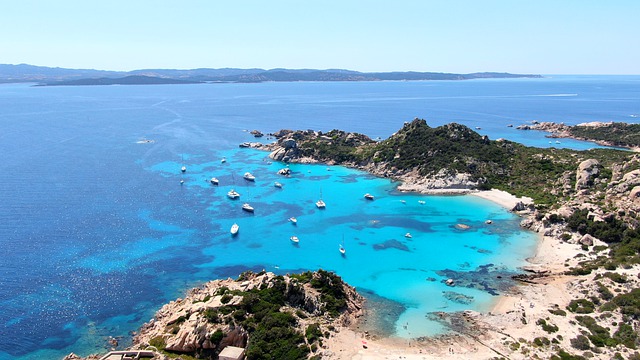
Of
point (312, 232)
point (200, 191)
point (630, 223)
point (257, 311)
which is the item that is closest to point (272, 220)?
point (312, 232)

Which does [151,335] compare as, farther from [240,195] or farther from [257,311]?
[240,195]

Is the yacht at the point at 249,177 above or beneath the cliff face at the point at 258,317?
beneath

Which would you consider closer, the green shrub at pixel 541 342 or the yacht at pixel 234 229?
the green shrub at pixel 541 342

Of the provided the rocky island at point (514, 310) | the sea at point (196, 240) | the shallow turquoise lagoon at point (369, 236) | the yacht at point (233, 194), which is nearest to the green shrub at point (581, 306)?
the rocky island at point (514, 310)

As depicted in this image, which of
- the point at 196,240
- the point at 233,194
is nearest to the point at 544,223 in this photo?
the point at 196,240

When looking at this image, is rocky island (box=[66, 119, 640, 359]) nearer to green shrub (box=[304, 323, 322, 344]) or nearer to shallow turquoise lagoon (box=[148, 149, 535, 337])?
green shrub (box=[304, 323, 322, 344])

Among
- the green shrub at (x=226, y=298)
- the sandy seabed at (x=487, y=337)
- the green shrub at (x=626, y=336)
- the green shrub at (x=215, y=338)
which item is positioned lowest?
the sandy seabed at (x=487, y=337)

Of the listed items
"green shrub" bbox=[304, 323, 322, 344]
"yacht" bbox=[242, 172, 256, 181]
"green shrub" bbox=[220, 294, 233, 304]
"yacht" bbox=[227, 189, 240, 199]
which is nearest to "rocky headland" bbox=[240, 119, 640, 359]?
"green shrub" bbox=[304, 323, 322, 344]

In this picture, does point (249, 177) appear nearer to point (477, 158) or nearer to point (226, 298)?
point (477, 158)

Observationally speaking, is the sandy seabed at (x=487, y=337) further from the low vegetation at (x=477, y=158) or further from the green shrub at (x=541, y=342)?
the low vegetation at (x=477, y=158)
